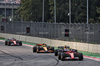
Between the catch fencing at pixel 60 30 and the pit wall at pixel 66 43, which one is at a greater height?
the catch fencing at pixel 60 30

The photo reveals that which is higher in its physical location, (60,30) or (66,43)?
(60,30)

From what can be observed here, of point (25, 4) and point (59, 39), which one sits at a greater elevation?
point (25, 4)

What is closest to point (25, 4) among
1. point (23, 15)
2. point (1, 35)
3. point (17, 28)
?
point (23, 15)

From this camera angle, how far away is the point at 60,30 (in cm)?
3150

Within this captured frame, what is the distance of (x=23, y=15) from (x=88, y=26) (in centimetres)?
5496

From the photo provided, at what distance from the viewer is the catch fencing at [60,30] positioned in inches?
1005

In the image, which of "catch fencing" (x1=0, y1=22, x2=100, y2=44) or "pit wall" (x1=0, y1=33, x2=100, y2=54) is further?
"catch fencing" (x1=0, y1=22, x2=100, y2=44)

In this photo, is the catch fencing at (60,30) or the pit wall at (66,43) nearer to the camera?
the pit wall at (66,43)

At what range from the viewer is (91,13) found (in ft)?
229

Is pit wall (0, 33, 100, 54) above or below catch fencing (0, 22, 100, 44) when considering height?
below

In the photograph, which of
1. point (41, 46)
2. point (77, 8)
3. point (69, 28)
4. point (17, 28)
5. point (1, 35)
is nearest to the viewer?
point (41, 46)

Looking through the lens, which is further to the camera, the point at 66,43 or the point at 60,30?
the point at 60,30

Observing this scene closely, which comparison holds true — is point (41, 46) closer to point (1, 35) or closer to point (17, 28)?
point (17, 28)

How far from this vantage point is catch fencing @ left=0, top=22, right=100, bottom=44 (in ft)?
83.7
